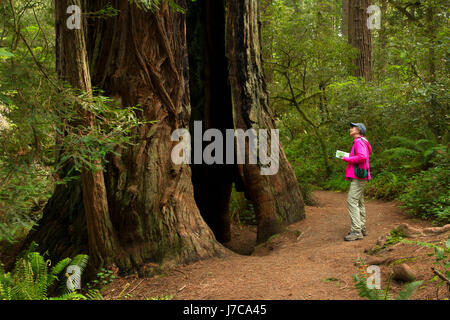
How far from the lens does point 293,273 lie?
4.21 m

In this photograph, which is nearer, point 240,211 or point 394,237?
point 394,237

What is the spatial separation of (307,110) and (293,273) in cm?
1146

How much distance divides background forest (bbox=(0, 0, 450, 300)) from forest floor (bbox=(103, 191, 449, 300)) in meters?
1.68

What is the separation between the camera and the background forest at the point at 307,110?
123 inches

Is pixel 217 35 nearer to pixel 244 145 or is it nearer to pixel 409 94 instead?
pixel 244 145

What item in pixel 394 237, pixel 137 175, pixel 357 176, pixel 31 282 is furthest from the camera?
pixel 357 176

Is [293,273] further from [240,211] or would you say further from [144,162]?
[240,211]

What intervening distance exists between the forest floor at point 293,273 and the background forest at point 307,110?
1675 mm

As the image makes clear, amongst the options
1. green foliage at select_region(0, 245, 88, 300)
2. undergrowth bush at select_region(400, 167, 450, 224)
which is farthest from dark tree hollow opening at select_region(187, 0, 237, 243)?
green foliage at select_region(0, 245, 88, 300)

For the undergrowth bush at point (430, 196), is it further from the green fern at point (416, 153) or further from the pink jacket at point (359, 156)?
the pink jacket at point (359, 156)

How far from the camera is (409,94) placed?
9898 mm

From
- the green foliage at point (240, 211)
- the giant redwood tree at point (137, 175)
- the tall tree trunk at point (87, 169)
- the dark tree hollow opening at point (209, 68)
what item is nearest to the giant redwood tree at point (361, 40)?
the green foliage at point (240, 211)

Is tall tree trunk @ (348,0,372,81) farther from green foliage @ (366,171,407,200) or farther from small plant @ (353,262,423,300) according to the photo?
small plant @ (353,262,423,300)

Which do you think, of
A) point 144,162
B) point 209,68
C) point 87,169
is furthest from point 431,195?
point 87,169
